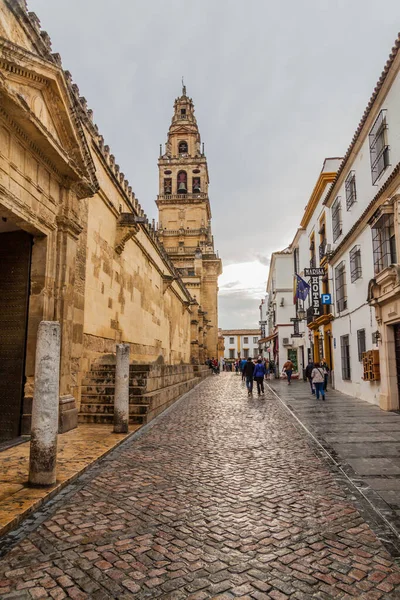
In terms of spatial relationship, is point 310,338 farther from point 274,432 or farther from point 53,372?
point 53,372

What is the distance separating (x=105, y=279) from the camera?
11.1 m

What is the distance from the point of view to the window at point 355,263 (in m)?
13.5

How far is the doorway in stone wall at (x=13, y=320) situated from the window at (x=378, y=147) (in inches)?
358

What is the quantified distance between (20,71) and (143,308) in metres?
10.6

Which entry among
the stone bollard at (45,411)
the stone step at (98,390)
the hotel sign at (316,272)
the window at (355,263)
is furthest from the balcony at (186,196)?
the stone bollard at (45,411)

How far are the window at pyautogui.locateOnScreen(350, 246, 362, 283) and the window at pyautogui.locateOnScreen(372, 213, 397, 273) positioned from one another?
1860mm

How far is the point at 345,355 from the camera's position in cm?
1605

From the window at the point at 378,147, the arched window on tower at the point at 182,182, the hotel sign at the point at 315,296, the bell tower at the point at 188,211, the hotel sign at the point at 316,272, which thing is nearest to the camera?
the window at the point at 378,147

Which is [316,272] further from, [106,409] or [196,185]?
[196,185]

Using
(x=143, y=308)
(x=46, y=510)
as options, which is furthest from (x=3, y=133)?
(x=143, y=308)

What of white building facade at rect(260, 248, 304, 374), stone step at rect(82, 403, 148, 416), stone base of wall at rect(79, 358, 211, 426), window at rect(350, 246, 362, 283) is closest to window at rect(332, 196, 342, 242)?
window at rect(350, 246, 362, 283)

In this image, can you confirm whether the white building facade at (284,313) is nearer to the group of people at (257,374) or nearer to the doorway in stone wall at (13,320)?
the group of people at (257,374)

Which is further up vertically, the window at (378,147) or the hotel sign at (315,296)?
the window at (378,147)

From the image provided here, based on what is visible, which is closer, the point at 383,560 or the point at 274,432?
the point at 383,560
